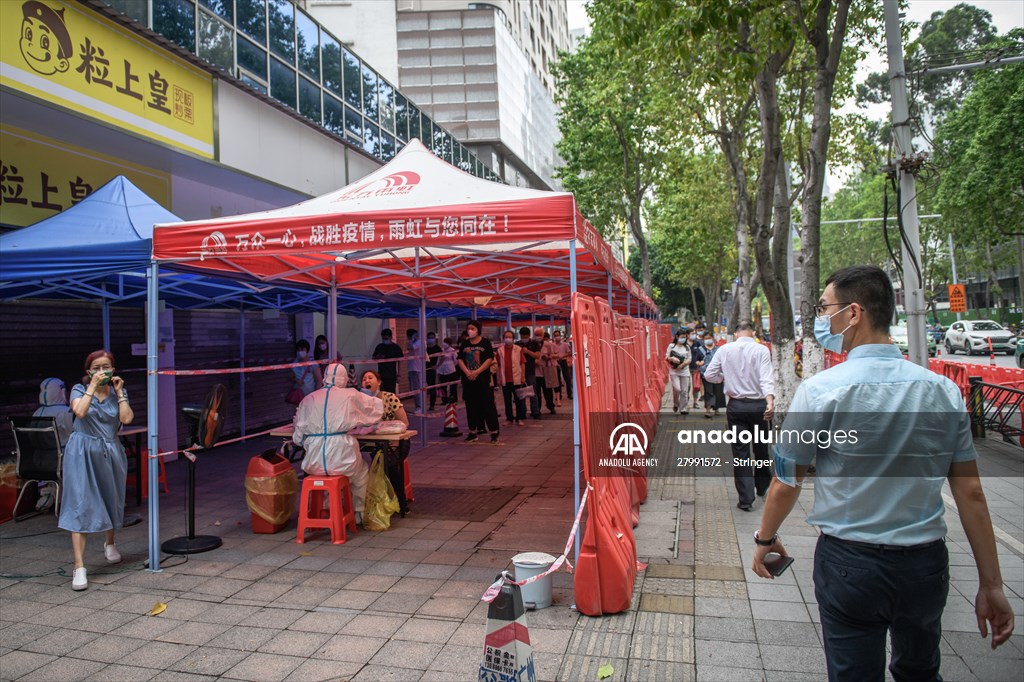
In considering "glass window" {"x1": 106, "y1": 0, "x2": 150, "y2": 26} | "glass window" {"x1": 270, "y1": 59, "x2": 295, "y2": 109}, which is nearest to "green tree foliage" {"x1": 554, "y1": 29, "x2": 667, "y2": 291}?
"glass window" {"x1": 270, "y1": 59, "x2": 295, "y2": 109}

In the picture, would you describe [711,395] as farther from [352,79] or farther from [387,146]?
[352,79]

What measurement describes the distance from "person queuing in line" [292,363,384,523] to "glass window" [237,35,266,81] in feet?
22.8

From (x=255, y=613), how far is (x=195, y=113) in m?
7.37

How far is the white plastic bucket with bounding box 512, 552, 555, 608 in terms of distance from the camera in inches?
174

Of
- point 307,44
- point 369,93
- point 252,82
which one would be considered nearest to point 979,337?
point 369,93

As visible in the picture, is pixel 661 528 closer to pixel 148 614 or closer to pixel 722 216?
pixel 148 614

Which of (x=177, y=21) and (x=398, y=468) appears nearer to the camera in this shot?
(x=398, y=468)

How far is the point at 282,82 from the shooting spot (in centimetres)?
1166

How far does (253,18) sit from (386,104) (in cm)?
532

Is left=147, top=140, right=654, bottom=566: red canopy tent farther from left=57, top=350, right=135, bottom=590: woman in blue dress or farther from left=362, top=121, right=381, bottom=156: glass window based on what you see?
left=362, top=121, right=381, bottom=156: glass window

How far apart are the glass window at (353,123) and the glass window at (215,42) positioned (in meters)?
3.83

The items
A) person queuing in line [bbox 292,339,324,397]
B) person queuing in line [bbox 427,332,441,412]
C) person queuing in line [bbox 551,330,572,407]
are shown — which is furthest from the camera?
person queuing in line [bbox 551,330,572,407]

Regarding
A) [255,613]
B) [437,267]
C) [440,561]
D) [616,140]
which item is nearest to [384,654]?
[255,613]

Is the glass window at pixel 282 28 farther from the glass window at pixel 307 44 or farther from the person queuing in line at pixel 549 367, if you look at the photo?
the person queuing in line at pixel 549 367
